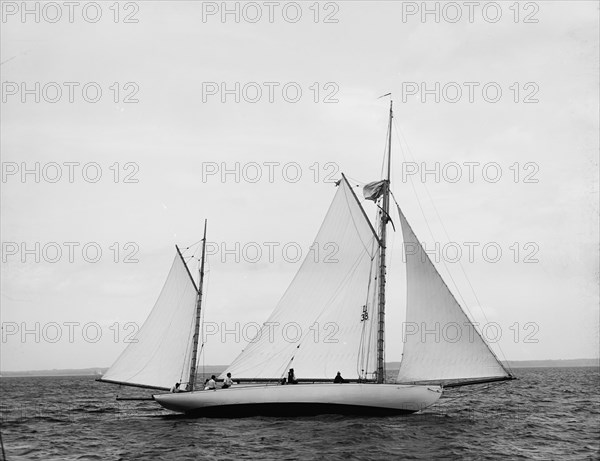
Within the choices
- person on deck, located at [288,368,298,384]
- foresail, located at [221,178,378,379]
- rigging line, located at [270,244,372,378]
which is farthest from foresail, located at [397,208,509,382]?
person on deck, located at [288,368,298,384]

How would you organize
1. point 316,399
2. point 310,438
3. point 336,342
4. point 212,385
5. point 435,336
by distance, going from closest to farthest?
point 310,438, point 435,336, point 316,399, point 336,342, point 212,385

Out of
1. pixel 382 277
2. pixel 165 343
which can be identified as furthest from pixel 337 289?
pixel 165 343

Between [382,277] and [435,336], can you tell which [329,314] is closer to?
[382,277]

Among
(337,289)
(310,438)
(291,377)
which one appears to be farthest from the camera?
(337,289)

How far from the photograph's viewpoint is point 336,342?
1526 inches

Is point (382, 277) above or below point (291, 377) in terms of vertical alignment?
above

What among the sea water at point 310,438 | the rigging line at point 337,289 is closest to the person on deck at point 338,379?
the sea water at point 310,438

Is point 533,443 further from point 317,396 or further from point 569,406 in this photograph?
point 569,406

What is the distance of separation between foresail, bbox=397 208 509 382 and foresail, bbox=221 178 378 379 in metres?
2.90

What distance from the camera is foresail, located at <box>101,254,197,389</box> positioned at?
41031 mm

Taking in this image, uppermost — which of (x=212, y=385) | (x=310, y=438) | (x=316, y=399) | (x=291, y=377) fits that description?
(x=291, y=377)

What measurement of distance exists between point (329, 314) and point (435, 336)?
6557 millimetres

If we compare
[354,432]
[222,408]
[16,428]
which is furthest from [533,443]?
[16,428]

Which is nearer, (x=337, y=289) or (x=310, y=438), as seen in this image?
(x=310, y=438)
